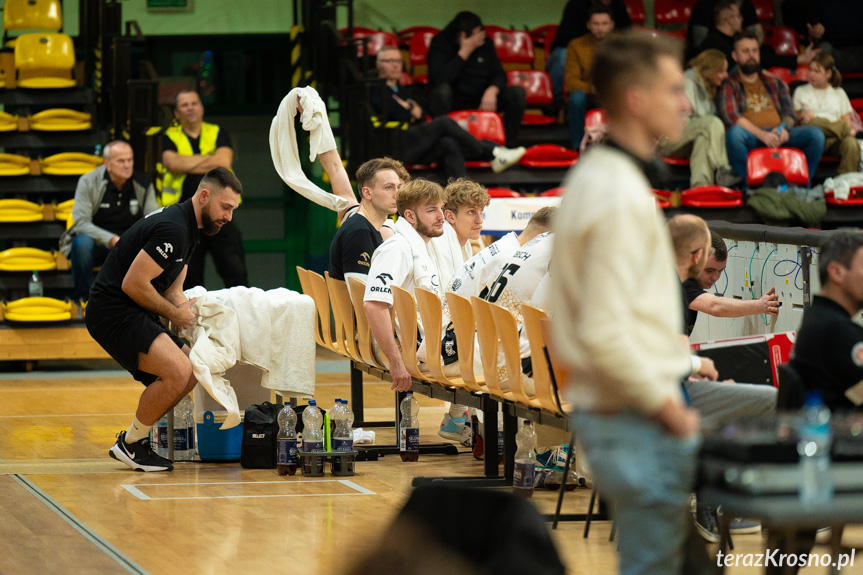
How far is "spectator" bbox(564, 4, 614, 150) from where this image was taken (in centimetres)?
1232

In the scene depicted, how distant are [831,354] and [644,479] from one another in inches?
48.9

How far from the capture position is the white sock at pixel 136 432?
661 cm

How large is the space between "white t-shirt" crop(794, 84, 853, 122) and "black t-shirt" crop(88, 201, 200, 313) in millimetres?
8042

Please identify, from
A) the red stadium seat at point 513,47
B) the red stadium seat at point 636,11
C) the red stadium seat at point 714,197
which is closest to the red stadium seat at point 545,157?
the red stadium seat at point 714,197

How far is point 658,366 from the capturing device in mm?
2666

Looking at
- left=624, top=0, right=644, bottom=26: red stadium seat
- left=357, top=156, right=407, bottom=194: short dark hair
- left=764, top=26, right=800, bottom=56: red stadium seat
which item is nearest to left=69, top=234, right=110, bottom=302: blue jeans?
left=357, top=156, right=407, bottom=194: short dark hair

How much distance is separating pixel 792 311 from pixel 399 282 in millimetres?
2233

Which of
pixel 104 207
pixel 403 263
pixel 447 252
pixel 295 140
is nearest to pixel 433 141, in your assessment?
pixel 104 207

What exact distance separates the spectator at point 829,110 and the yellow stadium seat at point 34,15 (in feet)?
26.6

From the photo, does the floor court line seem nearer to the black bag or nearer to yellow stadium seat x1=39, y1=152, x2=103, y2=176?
→ the black bag

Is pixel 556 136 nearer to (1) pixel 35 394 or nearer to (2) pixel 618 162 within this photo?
(1) pixel 35 394

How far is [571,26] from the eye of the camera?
12992 millimetres

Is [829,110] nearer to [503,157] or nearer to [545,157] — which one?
[545,157]

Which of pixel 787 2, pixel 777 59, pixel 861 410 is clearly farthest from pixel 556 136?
pixel 861 410
